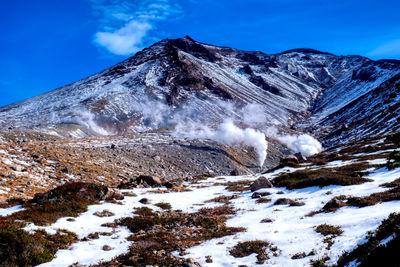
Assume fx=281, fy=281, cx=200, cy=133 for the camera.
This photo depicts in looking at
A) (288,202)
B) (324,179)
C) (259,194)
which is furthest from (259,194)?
(324,179)

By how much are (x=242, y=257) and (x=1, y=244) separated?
9030mm

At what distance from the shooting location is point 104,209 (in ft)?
59.8

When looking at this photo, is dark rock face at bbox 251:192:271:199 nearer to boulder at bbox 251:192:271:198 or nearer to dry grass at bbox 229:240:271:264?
boulder at bbox 251:192:271:198

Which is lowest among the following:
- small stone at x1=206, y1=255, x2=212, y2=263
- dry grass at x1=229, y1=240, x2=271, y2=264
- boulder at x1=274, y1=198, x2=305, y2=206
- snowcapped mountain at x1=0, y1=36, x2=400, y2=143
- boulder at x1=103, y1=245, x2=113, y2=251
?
small stone at x1=206, y1=255, x2=212, y2=263

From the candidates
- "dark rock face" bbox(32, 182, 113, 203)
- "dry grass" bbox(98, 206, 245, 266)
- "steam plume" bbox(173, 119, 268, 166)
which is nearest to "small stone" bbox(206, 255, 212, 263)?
"dry grass" bbox(98, 206, 245, 266)

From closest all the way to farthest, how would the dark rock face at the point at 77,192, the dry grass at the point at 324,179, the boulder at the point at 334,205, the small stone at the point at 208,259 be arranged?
1. the small stone at the point at 208,259
2. the boulder at the point at 334,205
3. the dark rock face at the point at 77,192
4. the dry grass at the point at 324,179

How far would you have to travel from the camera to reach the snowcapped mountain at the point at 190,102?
102 meters

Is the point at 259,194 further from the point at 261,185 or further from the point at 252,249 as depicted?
the point at 252,249

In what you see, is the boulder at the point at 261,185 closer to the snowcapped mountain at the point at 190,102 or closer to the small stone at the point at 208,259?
the small stone at the point at 208,259

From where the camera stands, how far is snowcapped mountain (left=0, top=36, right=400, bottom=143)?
10162cm

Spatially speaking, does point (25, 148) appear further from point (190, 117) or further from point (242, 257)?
point (190, 117)

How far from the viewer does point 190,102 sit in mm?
127875

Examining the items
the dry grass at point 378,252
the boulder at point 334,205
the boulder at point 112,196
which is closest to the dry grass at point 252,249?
the dry grass at point 378,252

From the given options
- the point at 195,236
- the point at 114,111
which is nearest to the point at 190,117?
the point at 114,111
